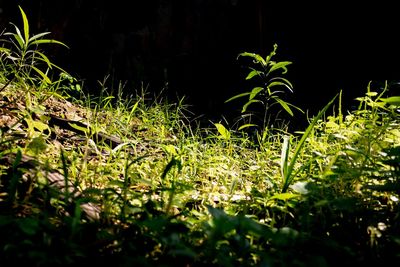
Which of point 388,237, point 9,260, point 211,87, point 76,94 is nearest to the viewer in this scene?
point 9,260

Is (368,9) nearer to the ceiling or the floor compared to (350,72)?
nearer to the ceiling

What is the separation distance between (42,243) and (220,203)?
2.52ft

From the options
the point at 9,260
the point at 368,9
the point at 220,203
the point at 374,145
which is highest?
the point at 368,9

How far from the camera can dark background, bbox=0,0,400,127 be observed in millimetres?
5188

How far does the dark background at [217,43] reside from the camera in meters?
5.19

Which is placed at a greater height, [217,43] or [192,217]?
[217,43]

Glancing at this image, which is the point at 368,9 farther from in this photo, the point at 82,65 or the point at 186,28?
the point at 82,65

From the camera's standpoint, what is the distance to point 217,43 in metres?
6.00

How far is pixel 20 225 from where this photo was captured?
33.0 inches

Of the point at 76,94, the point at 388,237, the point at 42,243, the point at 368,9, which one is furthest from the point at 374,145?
the point at 368,9

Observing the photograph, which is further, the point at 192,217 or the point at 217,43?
the point at 217,43

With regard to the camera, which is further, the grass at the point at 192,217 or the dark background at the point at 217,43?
the dark background at the point at 217,43

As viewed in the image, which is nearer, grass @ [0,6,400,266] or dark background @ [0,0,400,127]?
grass @ [0,6,400,266]

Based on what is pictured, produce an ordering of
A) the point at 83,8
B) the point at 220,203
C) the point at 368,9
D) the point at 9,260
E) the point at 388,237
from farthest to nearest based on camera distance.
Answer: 1. the point at 368,9
2. the point at 83,8
3. the point at 220,203
4. the point at 388,237
5. the point at 9,260
